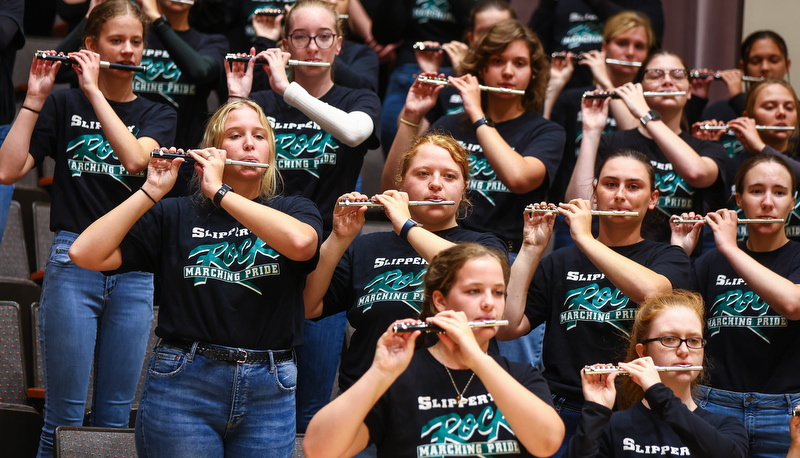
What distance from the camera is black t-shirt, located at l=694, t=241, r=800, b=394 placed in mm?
2969

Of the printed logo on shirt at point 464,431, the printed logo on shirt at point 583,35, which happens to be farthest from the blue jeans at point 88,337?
the printed logo on shirt at point 583,35

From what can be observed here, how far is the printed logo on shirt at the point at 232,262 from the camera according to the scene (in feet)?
7.88

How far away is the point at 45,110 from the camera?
3150mm

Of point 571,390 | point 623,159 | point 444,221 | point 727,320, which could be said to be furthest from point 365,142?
Answer: point 727,320

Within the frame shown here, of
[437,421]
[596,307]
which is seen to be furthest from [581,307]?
[437,421]

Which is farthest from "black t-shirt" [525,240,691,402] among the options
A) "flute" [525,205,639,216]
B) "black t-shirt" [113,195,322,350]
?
"black t-shirt" [113,195,322,350]

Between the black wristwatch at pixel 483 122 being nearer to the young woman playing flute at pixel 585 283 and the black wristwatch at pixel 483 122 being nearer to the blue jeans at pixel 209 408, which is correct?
the young woman playing flute at pixel 585 283

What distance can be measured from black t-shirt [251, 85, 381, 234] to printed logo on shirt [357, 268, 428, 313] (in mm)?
626

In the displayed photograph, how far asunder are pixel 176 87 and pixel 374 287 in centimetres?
165

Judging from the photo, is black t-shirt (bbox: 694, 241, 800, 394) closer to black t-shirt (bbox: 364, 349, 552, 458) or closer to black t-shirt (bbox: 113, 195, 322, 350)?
black t-shirt (bbox: 364, 349, 552, 458)

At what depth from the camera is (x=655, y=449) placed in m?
2.43

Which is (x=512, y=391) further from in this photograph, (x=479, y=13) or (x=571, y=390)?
(x=479, y=13)

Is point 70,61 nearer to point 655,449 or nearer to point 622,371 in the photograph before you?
point 622,371

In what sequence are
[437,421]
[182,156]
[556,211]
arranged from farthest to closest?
Result: [556,211] → [182,156] → [437,421]
